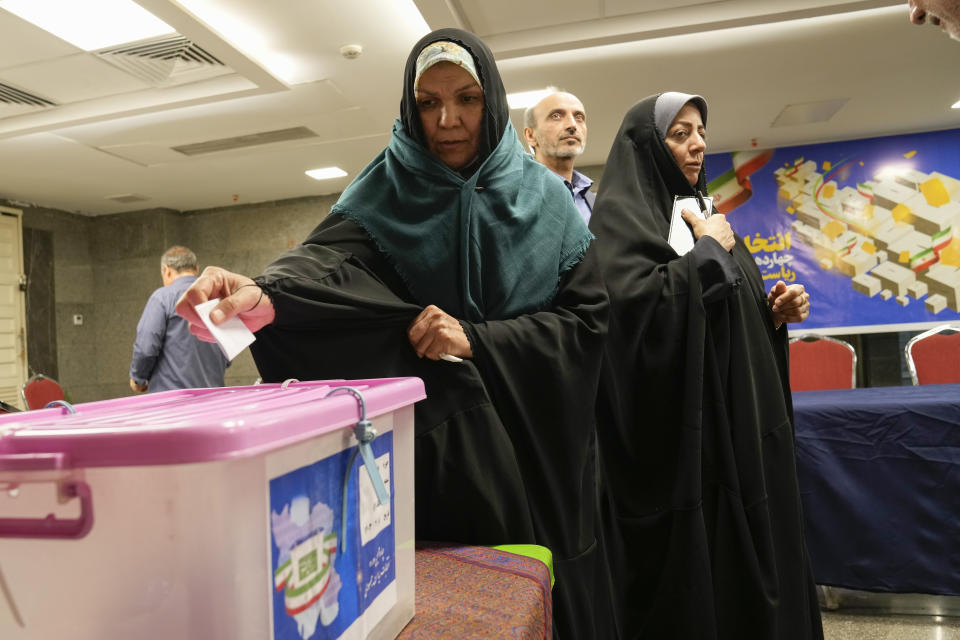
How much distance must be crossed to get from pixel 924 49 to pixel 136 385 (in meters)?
5.26

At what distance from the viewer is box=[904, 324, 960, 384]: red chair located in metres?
3.20

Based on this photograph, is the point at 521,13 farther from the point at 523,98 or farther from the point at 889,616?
the point at 889,616

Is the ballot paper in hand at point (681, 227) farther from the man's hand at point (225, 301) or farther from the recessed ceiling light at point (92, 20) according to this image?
the recessed ceiling light at point (92, 20)

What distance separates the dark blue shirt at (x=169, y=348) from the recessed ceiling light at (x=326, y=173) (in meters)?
3.51

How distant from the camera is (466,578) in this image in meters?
0.70

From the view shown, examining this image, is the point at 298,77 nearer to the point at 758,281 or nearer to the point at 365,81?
the point at 365,81

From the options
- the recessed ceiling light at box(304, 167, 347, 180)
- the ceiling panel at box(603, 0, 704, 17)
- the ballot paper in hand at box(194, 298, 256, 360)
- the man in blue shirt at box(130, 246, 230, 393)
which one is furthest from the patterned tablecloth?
the recessed ceiling light at box(304, 167, 347, 180)

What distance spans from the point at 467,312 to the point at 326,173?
6138 mm

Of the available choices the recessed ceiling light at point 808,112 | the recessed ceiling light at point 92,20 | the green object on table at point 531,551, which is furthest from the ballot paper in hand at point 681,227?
the recessed ceiling light at point 808,112

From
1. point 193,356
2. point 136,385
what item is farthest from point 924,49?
point 136,385

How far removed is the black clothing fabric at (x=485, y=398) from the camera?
2.88ft

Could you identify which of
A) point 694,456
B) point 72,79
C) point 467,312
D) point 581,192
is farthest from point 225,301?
point 72,79

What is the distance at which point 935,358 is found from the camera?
10.6 feet

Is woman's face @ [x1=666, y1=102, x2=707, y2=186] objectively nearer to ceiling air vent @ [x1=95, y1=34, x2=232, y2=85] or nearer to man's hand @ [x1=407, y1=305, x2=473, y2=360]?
man's hand @ [x1=407, y1=305, x2=473, y2=360]
